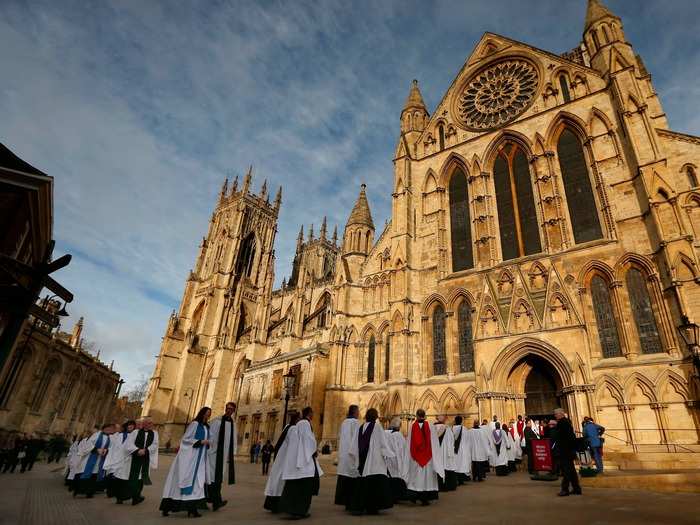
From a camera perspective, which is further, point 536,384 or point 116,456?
point 536,384

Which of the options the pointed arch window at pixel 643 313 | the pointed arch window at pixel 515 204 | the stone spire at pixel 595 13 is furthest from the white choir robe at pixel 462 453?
the stone spire at pixel 595 13

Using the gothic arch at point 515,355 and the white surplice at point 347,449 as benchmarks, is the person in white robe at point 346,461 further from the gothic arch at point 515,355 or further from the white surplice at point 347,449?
the gothic arch at point 515,355

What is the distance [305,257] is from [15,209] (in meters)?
61.4

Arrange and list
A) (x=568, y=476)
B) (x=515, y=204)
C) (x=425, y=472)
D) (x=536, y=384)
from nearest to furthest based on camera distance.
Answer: (x=568, y=476) → (x=425, y=472) → (x=536, y=384) → (x=515, y=204)

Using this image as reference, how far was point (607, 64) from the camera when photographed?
760 inches

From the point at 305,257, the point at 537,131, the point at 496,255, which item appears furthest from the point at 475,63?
the point at 305,257

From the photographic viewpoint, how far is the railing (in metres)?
12.8

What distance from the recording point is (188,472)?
648cm

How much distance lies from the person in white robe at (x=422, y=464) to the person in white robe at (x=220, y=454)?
3418 mm

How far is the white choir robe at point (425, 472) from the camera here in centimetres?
762

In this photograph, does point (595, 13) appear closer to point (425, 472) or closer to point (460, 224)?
point (460, 224)

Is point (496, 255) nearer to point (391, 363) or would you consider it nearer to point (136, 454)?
point (391, 363)

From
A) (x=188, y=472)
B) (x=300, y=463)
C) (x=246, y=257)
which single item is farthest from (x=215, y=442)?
(x=246, y=257)

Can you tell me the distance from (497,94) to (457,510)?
2336 cm
